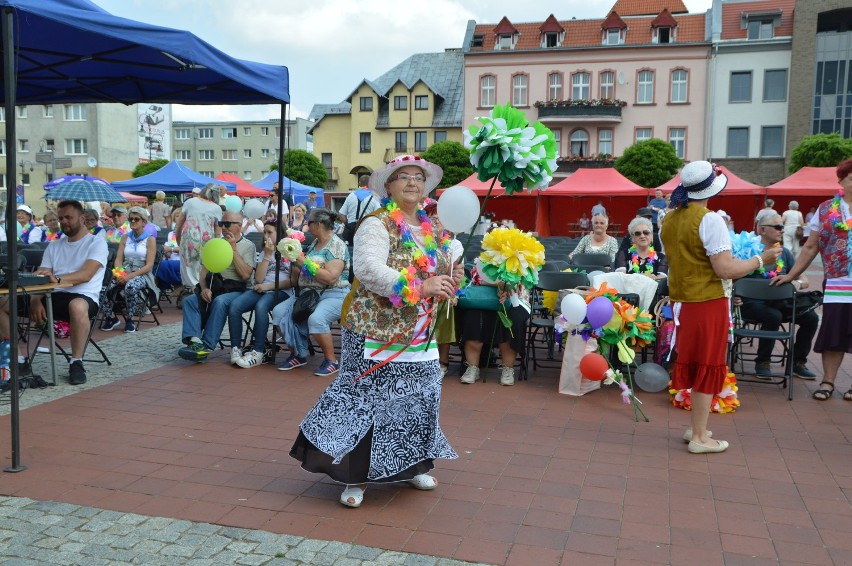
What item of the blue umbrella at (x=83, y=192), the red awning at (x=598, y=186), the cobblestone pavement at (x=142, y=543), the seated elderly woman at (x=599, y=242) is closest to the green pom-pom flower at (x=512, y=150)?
the cobblestone pavement at (x=142, y=543)

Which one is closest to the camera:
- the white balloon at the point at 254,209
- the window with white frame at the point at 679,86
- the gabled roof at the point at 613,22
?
the white balloon at the point at 254,209

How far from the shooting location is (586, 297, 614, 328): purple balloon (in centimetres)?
595

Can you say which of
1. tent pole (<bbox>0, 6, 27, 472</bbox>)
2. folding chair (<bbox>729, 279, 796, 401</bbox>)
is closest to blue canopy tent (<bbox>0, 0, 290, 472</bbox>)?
tent pole (<bbox>0, 6, 27, 472</bbox>)

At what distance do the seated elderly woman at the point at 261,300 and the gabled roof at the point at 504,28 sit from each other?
129 ft

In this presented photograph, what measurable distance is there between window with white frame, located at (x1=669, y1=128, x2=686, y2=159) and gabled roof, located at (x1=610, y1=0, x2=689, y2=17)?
26.4ft

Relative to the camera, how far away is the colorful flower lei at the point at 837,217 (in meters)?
5.86

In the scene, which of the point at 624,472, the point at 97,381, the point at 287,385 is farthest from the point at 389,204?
the point at 97,381

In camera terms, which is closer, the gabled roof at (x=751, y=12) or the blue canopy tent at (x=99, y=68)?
the blue canopy tent at (x=99, y=68)

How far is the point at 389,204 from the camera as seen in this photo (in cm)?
378

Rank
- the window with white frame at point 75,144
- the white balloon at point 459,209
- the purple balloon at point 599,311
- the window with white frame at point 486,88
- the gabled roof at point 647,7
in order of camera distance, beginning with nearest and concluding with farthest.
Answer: the white balloon at point 459,209
the purple balloon at point 599,311
the window with white frame at point 486,88
the gabled roof at point 647,7
the window with white frame at point 75,144

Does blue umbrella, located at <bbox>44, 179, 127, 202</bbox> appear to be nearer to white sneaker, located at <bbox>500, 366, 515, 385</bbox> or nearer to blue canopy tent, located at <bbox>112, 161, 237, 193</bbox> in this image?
blue canopy tent, located at <bbox>112, 161, 237, 193</bbox>

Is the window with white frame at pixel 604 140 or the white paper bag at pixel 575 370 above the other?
the window with white frame at pixel 604 140

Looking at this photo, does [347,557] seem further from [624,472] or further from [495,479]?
[624,472]

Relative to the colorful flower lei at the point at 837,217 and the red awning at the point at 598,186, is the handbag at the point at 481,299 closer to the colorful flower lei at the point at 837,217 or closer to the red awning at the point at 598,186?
the colorful flower lei at the point at 837,217
